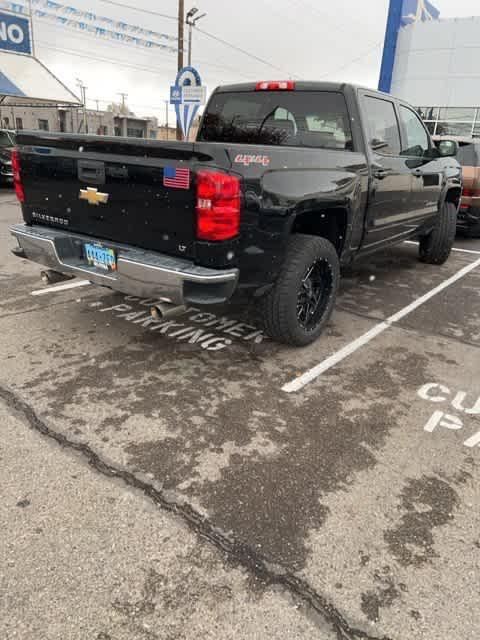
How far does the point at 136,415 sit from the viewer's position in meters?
2.81

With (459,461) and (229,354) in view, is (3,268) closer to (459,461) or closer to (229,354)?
(229,354)

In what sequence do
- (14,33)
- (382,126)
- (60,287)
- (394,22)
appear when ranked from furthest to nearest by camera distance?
(394,22)
(14,33)
(60,287)
(382,126)

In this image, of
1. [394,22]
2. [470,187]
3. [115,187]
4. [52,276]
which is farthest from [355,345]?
[394,22]

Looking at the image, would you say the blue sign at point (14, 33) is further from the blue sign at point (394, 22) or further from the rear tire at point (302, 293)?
the rear tire at point (302, 293)

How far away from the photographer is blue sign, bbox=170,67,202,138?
10.9 metres

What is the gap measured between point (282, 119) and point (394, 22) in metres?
21.4

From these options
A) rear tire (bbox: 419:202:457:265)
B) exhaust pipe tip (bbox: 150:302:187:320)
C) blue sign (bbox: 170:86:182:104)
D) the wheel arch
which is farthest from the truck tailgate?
blue sign (bbox: 170:86:182:104)

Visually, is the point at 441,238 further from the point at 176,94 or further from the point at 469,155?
the point at 176,94

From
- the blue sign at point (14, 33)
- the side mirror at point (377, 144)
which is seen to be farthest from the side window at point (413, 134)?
the blue sign at point (14, 33)

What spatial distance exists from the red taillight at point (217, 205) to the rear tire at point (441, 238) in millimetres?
4423

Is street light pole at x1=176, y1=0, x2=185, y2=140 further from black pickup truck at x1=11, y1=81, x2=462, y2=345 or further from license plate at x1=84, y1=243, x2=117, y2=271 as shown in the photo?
license plate at x1=84, y1=243, x2=117, y2=271

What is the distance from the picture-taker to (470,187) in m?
8.13

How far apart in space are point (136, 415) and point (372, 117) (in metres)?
3.29

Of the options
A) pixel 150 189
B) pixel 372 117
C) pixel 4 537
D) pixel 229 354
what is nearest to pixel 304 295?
pixel 229 354
